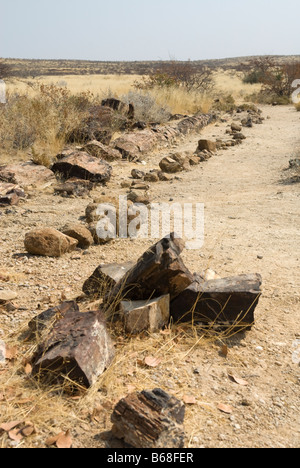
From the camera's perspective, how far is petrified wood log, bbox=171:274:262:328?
122 inches

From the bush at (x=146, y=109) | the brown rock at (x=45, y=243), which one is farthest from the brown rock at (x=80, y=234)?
the bush at (x=146, y=109)

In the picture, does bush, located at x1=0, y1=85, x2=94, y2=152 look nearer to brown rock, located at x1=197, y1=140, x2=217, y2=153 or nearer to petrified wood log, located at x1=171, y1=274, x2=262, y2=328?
brown rock, located at x1=197, y1=140, x2=217, y2=153

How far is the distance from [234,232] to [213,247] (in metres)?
0.65

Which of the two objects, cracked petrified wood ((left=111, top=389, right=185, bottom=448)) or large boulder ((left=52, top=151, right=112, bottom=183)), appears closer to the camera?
cracked petrified wood ((left=111, top=389, right=185, bottom=448))

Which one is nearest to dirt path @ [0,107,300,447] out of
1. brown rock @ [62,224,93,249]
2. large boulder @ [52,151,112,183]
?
brown rock @ [62,224,93,249]

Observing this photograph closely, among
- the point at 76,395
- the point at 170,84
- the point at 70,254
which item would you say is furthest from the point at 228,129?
the point at 76,395

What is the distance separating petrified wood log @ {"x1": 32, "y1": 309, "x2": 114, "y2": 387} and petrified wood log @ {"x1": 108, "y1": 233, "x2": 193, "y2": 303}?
16.5 inches

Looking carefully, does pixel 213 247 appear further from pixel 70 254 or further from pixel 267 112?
pixel 267 112

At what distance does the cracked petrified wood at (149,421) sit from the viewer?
1970mm

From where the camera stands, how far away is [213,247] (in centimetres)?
461

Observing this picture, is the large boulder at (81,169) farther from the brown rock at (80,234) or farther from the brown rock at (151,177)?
the brown rock at (80,234)

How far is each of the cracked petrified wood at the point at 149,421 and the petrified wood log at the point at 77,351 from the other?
0.40 meters

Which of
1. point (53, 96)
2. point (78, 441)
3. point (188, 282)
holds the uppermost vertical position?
point (53, 96)

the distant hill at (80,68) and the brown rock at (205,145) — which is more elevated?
the distant hill at (80,68)
